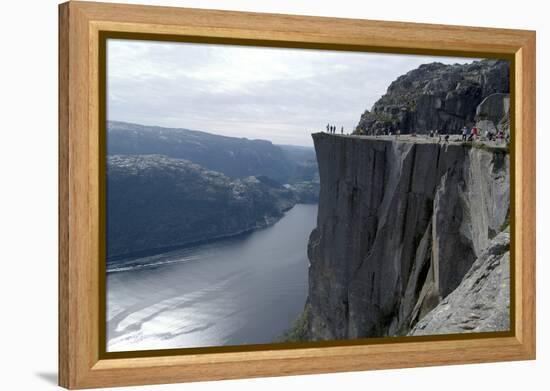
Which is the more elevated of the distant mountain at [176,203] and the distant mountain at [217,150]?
the distant mountain at [217,150]

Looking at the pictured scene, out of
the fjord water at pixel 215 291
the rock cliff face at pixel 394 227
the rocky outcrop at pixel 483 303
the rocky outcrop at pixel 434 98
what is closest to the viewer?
the fjord water at pixel 215 291

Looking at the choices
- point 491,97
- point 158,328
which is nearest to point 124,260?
point 158,328

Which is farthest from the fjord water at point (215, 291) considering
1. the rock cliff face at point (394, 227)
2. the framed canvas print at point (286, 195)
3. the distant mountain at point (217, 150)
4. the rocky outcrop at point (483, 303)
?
the rocky outcrop at point (483, 303)

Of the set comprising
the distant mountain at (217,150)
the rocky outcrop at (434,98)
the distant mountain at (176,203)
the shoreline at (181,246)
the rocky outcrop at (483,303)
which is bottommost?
the rocky outcrop at (483,303)

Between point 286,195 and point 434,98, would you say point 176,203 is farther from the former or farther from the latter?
point 434,98

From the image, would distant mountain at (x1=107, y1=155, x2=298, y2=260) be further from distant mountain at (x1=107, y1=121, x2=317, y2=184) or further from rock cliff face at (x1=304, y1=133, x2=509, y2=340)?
rock cliff face at (x1=304, y1=133, x2=509, y2=340)

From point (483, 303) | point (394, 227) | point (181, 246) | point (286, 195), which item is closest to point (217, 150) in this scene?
point (181, 246)

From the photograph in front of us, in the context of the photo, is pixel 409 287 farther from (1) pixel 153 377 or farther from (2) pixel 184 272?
(1) pixel 153 377

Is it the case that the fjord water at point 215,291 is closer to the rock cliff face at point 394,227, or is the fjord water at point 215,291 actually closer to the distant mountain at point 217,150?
the rock cliff face at point 394,227
